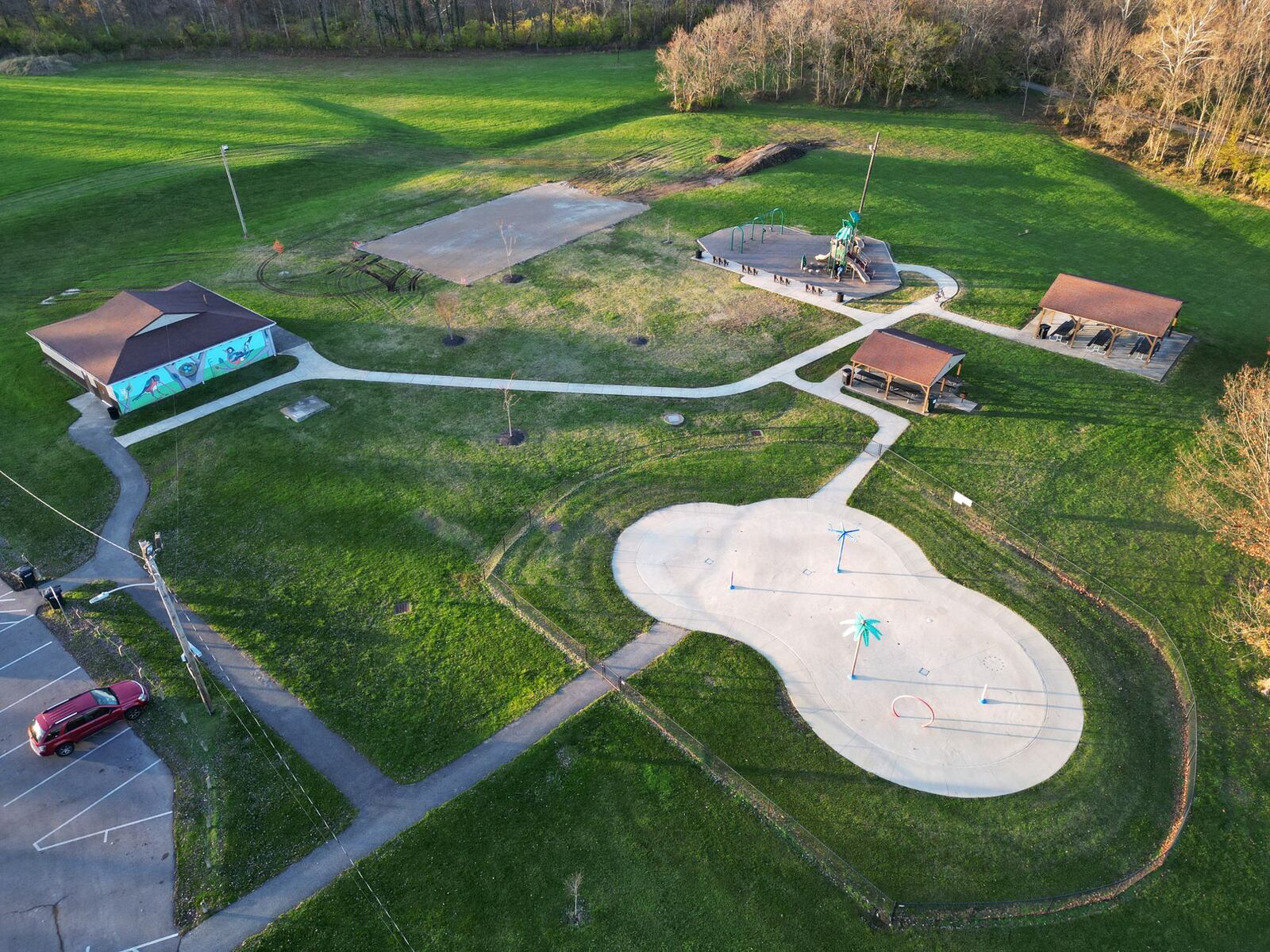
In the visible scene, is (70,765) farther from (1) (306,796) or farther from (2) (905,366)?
(2) (905,366)

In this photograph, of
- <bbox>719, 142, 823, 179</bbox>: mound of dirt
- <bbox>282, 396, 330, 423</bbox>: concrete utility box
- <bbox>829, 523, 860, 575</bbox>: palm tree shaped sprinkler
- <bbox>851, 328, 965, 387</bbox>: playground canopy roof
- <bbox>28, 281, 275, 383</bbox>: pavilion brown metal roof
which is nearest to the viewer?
<bbox>829, 523, 860, 575</bbox>: palm tree shaped sprinkler

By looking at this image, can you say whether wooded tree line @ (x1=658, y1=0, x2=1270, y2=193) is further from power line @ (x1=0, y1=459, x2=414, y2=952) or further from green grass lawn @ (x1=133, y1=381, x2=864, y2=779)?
power line @ (x1=0, y1=459, x2=414, y2=952)

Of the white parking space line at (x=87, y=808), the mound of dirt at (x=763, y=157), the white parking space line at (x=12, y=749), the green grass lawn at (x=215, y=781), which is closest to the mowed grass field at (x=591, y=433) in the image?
the mound of dirt at (x=763, y=157)

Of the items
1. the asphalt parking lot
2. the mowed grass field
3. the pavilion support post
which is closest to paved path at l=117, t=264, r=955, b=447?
the mowed grass field

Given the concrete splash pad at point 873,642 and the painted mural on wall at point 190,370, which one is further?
the painted mural on wall at point 190,370

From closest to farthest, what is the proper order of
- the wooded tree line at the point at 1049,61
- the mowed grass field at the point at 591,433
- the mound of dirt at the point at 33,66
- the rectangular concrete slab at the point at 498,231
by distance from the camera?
the mowed grass field at the point at 591,433 < the rectangular concrete slab at the point at 498,231 < the wooded tree line at the point at 1049,61 < the mound of dirt at the point at 33,66

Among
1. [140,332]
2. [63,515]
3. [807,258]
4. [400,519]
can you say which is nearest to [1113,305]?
[807,258]

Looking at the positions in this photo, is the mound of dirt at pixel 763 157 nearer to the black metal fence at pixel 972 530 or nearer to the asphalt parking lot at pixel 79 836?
the black metal fence at pixel 972 530

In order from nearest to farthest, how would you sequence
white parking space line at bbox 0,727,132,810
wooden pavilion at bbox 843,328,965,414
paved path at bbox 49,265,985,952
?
paved path at bbox 49,265,985,952 → white parking space line at bbox 0,727,132,810 → wooden pavilion at bbox 843,328,965,414
